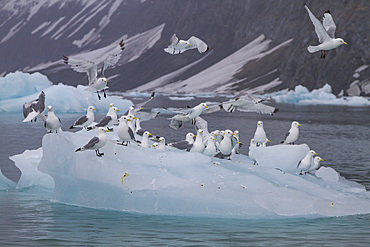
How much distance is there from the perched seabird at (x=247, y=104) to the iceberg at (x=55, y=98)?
36272 mm

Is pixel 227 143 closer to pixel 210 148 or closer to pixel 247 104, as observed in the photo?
pixel 210 148

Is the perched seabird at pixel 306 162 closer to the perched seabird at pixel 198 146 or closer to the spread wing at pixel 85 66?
the perched seabird at pixel 198 146

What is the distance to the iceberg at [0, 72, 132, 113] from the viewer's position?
53906 mm

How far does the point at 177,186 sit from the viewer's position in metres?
13.8

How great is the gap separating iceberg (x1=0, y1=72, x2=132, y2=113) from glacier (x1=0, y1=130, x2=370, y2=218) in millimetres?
38292

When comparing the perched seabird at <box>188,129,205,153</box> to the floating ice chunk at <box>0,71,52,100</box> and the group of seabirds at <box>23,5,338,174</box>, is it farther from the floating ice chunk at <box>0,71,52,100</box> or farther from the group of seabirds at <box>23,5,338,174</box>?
the floating ice chunk at <box>0,71,52,100</box>

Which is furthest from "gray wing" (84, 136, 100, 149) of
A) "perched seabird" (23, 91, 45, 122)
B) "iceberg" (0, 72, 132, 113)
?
"iceberg" (0, 72, 132, 113)

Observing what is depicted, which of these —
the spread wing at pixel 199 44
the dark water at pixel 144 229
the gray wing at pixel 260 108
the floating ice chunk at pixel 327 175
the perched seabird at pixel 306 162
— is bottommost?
the dark water at pixel 144 229

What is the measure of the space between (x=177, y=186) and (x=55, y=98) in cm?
4217

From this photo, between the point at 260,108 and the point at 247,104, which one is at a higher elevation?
the point at 247,104

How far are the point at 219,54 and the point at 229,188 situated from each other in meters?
186

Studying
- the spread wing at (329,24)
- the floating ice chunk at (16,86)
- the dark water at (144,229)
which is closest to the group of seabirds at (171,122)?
the spread wing at (329,24)

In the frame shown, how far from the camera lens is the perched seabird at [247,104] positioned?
56.0 feet

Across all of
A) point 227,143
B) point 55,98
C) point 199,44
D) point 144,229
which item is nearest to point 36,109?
point 144,229
